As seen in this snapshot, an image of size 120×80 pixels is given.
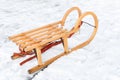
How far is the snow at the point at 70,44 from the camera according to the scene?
406 centimetres

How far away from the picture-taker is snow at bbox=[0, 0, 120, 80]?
4062 mm

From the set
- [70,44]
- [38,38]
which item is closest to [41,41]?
[38,38]

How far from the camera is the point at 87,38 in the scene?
5000mm

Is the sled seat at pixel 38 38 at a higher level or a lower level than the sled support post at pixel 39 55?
higher

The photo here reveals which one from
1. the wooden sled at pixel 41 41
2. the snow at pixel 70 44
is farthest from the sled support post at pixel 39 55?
the snow at pixel 70 44

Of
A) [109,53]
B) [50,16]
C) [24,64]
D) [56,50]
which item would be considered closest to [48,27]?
[56,50]

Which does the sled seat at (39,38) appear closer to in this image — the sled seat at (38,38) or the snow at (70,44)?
the sled seat at (38,38)

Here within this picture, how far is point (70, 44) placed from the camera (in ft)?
15.9

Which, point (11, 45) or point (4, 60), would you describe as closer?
point (4, 60)

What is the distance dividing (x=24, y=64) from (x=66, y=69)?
2.33 feet

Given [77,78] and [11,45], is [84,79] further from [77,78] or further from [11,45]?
[11,45]

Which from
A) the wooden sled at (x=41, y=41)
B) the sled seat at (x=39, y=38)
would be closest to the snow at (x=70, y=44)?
the wooden sled at (x=41, y=41)

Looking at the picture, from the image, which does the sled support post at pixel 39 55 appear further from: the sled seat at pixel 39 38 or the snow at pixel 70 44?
the snow at pixel 70 44

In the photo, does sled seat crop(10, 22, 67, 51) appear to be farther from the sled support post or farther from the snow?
the snow
